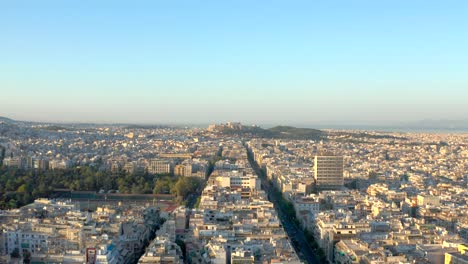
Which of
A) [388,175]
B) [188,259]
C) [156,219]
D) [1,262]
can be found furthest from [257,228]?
[388,175]

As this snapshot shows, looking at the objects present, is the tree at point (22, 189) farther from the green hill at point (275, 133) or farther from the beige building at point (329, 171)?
the green hill at point (275, 133)

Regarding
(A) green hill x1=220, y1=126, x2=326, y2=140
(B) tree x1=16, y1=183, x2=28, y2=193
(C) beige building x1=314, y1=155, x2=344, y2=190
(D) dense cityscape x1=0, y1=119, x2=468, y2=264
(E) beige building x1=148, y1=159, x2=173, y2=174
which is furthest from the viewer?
(A) green hill x1=220, y1=126, x2=326, y2=140

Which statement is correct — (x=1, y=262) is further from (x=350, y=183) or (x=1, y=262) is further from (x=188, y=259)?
(x=350, y=183)

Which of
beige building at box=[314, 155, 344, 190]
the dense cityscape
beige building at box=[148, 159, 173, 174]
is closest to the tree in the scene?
the dense cityscape

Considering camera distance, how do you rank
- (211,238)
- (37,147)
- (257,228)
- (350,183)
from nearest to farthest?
(211,238) → (257,228) → (350,183) → (37,147)

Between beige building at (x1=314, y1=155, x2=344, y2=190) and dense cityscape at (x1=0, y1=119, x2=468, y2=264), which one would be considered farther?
beige building at (x1=314, y1=155, x2=344, y2=190)

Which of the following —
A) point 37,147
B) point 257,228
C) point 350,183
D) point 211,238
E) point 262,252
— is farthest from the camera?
point 37,147

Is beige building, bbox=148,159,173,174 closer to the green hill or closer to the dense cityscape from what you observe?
the dense cityscape

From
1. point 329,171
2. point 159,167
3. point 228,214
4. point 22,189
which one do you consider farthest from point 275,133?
point 228,214
